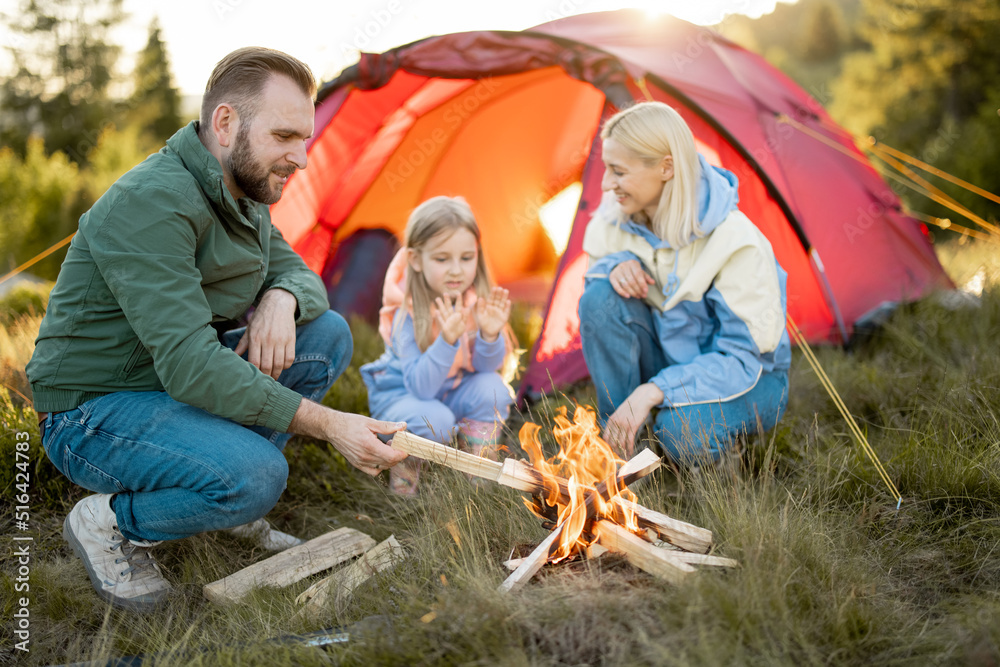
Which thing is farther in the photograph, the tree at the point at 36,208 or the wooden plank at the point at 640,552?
the tree at the point at 36,208

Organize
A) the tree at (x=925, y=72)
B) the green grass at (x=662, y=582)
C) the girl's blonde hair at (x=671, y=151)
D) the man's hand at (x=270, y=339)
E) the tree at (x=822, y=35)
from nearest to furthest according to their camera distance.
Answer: the green grass at (x=662, y=582), the man's hand at (x=270, y=339), the girl's blonde hair at (x=671, y=151), the tree at (x=925, y=72), the tree at (x=822, y=35)

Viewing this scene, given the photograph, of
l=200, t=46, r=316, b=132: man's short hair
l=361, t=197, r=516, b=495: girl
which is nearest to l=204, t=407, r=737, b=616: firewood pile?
l=361, t=197, r=516, b=495: girl

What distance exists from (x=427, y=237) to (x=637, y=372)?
3.50 feet

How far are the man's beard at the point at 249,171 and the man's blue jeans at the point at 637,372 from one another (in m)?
1.26

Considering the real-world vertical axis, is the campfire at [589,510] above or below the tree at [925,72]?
below

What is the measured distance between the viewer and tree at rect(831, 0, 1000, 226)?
1282cm

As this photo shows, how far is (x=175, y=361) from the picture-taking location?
1.87 metres

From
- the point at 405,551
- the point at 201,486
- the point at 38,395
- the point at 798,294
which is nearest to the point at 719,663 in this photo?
the point at 405,551

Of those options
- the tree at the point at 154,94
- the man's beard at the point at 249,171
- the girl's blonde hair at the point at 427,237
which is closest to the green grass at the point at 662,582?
the girl's blonde hair at the point at 427,237

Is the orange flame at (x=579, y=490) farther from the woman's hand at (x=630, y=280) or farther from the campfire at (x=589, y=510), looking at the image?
the woman's hand at (x=630, y=280)

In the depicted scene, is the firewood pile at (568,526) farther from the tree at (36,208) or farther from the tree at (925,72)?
the tree at (36,208)

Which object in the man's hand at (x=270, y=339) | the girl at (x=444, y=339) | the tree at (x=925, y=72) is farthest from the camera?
the tree at (x=925, y=72)

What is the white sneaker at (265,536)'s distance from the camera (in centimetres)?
239

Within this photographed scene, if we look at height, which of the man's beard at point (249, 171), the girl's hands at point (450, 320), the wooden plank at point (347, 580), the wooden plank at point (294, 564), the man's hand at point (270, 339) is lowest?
the wooden plank at point (294, 564)
